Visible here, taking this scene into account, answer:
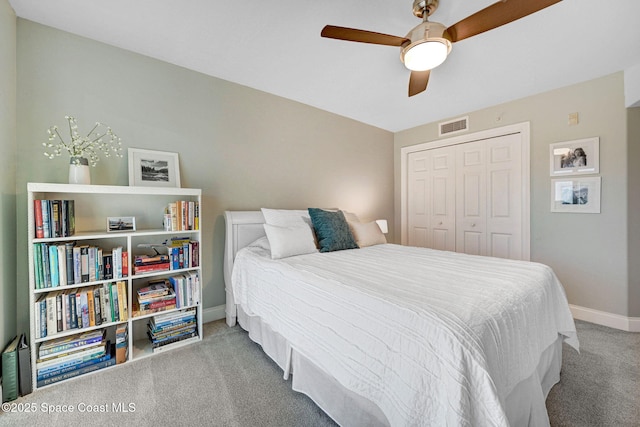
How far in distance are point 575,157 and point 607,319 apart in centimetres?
165

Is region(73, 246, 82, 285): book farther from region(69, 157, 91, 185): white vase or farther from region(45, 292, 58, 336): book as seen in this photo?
region(69, 157, 91, 185): white vase

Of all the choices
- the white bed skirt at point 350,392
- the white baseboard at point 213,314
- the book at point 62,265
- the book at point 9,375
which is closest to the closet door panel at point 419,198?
the white bed skirt at point 350,392

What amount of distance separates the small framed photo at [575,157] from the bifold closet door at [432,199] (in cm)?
108

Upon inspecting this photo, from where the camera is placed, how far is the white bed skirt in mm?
1091

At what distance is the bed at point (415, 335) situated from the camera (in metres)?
0.87

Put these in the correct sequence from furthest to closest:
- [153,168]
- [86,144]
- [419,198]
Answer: [419,198], [153,168], [86,144]

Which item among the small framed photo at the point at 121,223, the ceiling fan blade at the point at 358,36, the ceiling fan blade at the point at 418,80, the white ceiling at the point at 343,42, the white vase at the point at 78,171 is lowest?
the small framed photo at the point at 121,223

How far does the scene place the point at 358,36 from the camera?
5.03 feet

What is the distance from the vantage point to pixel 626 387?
5.30 ft

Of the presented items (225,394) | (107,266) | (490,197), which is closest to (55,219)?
(107,266)

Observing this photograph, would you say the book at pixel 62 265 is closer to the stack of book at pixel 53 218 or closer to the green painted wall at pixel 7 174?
the stack of book at pixel 53 218

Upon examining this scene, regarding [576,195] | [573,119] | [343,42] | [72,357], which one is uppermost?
[343,42]

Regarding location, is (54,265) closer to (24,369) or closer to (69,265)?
(69,265)

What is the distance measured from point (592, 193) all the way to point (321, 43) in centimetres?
304
